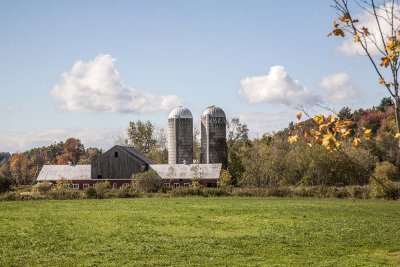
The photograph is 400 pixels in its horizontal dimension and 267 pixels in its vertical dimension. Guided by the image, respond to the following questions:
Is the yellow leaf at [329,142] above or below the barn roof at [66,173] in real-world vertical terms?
below

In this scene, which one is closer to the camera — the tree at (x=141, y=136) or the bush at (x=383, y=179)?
the bush at (x=383, y=179)

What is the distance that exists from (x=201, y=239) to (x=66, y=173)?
49.7m

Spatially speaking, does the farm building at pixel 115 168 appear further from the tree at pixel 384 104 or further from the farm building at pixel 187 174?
the tree at pixel 384 104

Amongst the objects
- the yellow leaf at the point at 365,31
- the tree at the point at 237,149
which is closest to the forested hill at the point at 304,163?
the tree at the point at 237,149

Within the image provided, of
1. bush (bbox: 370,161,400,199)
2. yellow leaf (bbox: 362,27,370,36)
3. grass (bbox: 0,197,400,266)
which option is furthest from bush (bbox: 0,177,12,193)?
yellow leaf (bbox: 362,27,370,36)

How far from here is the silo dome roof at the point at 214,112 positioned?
228ft

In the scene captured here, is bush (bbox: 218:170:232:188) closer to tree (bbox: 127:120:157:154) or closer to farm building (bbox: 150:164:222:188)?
farm building (bbox: 150:164:222:188)

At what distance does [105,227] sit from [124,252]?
710cm

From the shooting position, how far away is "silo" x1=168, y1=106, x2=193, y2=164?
6881cm

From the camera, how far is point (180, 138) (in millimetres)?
68875

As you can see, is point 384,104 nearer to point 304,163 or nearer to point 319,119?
point 304,163

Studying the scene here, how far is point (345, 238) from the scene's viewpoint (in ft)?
69.9

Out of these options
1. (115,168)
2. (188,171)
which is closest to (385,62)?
(188,171)

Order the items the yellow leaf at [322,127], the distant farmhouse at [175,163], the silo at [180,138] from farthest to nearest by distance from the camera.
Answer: the silo at [180,138] → the distant farmhouse at [175,163] → the yellow leaf at [322,127]
